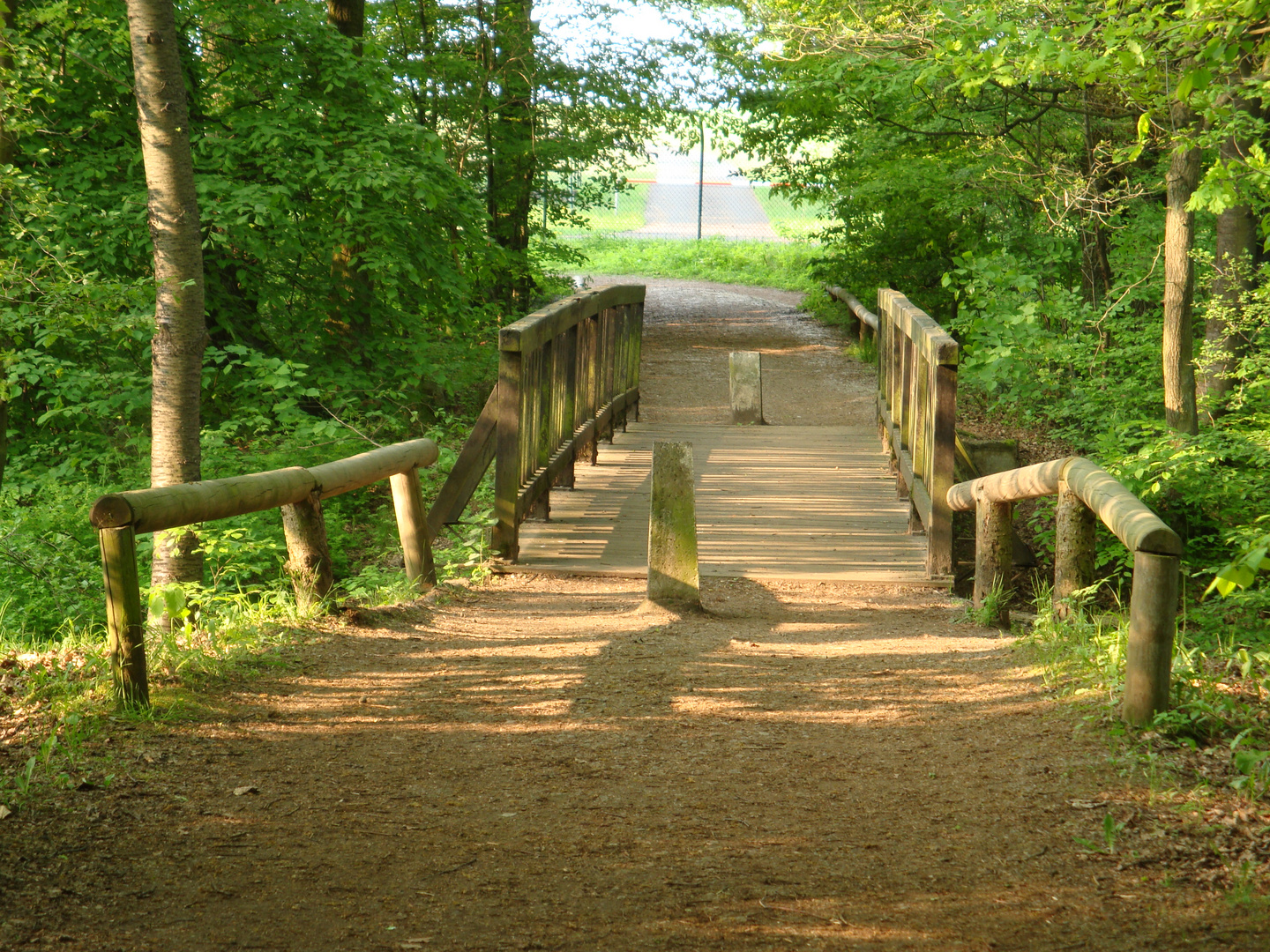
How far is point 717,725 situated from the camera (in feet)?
12.7

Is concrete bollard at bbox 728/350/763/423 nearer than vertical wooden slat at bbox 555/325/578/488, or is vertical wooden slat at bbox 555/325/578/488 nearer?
vertical wooden slat at bbox 555/325/578/488

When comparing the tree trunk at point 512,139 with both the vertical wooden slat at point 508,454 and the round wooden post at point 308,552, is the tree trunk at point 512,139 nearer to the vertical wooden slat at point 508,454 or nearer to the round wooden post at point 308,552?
the vertical wooden slat at point 508,454

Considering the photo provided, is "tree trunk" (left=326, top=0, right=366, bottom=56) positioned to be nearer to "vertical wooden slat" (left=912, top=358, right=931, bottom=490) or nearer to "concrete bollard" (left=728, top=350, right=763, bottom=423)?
"concrete bollard" (left=728, top=350, right=763, bottom=423)

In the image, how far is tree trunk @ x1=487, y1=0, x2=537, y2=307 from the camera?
14.5 meters

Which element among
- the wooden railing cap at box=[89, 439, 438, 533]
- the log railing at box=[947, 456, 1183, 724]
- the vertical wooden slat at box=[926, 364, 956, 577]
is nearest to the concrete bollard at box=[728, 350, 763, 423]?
the vertical wooden slat at box=[926, 364, 956, 577]

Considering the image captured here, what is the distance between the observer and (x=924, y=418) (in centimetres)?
713

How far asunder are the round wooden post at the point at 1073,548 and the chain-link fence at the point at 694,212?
3089cm

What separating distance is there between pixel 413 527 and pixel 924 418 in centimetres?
340

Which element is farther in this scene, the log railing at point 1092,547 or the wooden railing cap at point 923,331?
the wooden railing cap at point 923,331

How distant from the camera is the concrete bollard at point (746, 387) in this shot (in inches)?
510

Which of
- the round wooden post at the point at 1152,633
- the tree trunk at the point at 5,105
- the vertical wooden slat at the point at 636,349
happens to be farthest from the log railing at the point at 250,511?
the vertical wooden slat at the point at 636,349

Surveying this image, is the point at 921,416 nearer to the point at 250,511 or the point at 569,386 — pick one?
the point at 569,386

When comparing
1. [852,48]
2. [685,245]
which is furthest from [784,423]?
[685,245]

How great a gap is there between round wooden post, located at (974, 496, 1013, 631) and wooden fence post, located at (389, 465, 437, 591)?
120 inches
